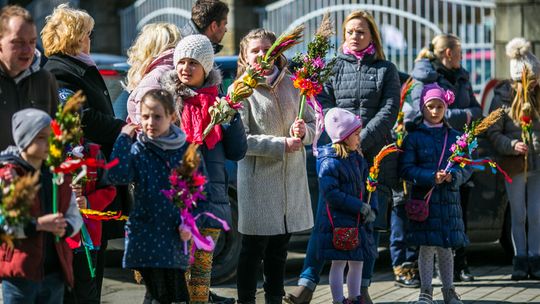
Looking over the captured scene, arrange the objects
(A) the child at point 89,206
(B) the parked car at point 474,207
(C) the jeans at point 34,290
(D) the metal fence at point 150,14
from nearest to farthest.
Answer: (C) the jeans at point 34,290 < (A) the child at point 89,206 < (B) the parked car at point 474,207 < (D) the metal fence at point 150,14

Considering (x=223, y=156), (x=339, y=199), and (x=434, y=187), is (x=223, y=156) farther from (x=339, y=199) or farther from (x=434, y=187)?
(x=434, y=187)

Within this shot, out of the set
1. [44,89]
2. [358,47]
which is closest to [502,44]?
[358,47]

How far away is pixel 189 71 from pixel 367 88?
195cm

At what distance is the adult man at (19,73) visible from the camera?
5.67 meters

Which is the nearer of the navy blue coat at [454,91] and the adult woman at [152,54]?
the adult woman at [152,54]

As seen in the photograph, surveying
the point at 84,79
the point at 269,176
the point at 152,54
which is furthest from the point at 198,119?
the point at 269,176

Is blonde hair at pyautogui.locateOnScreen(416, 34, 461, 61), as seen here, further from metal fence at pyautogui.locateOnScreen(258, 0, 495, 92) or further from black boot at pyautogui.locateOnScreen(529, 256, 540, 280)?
metal fence at pyautogui.locateOnScreen(258, 0, 495, 92)

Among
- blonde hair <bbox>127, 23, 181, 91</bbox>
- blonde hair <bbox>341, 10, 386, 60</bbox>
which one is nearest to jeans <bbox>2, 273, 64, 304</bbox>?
blonde hair <bbox>127, 23, 181, 91</bbox>

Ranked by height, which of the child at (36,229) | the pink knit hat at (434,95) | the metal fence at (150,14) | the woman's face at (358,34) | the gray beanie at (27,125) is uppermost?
the metal fence at (150,14)

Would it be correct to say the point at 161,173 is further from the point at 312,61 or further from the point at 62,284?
the point at 312,61

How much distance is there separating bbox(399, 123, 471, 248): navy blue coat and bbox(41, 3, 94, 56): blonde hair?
2670 mm

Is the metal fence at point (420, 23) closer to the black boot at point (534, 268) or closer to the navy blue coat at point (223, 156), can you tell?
the black boot at point (534, 268)

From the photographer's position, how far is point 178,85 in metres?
6.90

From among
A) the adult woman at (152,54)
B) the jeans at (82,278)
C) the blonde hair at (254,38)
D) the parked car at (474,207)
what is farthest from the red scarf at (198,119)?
the parked car at (474,207)
